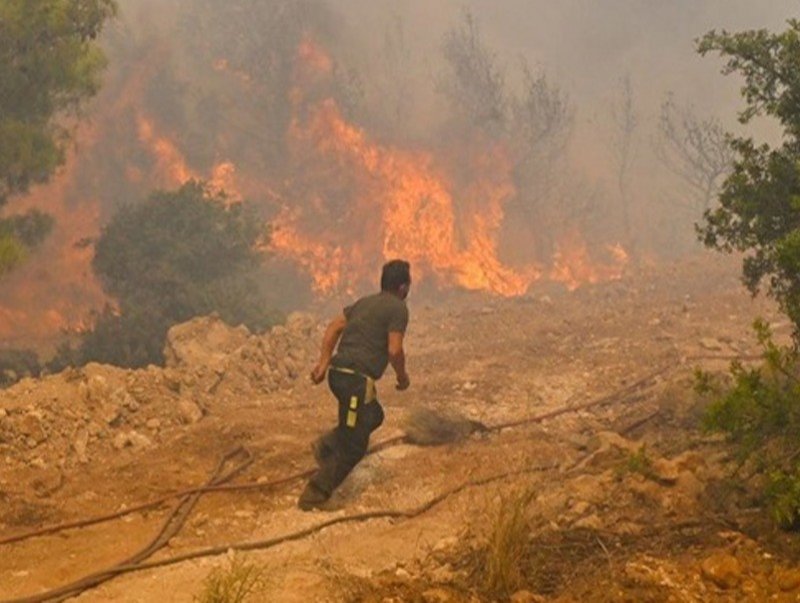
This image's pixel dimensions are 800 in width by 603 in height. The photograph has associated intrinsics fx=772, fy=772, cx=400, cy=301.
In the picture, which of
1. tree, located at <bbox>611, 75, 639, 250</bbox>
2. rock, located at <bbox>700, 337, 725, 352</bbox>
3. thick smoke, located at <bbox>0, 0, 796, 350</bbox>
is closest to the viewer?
rock, located at <bbox>700, 337, 725, 352</bbox>

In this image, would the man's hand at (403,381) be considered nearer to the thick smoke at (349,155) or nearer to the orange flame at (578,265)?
the thick smoke at (349,155)

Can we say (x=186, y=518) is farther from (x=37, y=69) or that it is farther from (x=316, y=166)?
(x=316, y=166)

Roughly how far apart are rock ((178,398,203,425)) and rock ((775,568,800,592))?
723 centimetres

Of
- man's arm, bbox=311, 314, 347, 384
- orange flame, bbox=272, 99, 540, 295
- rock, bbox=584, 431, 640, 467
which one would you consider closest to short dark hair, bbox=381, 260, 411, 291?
man's arm, bbox=311, 314, 347, 384

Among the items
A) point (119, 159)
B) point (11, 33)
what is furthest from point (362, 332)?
point (119, 159)

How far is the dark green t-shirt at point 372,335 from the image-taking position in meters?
6.47

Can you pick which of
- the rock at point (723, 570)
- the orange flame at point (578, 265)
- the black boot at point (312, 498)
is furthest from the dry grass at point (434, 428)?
the orange flame at point (578, 265)

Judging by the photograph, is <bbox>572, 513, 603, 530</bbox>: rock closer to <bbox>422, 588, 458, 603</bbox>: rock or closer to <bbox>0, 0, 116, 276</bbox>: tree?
<bbox>422, 588, 458, 603</bbox>: rock

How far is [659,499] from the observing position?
534 cm

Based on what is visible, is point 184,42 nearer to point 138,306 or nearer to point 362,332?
point 138,306

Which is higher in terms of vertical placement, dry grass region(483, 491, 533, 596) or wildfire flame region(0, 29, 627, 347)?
wildfire flame region(0, 29, 627, 347)

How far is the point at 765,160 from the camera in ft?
23.0

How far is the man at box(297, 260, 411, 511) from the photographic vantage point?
6.35 meters

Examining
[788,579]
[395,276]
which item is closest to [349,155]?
[395,276]
